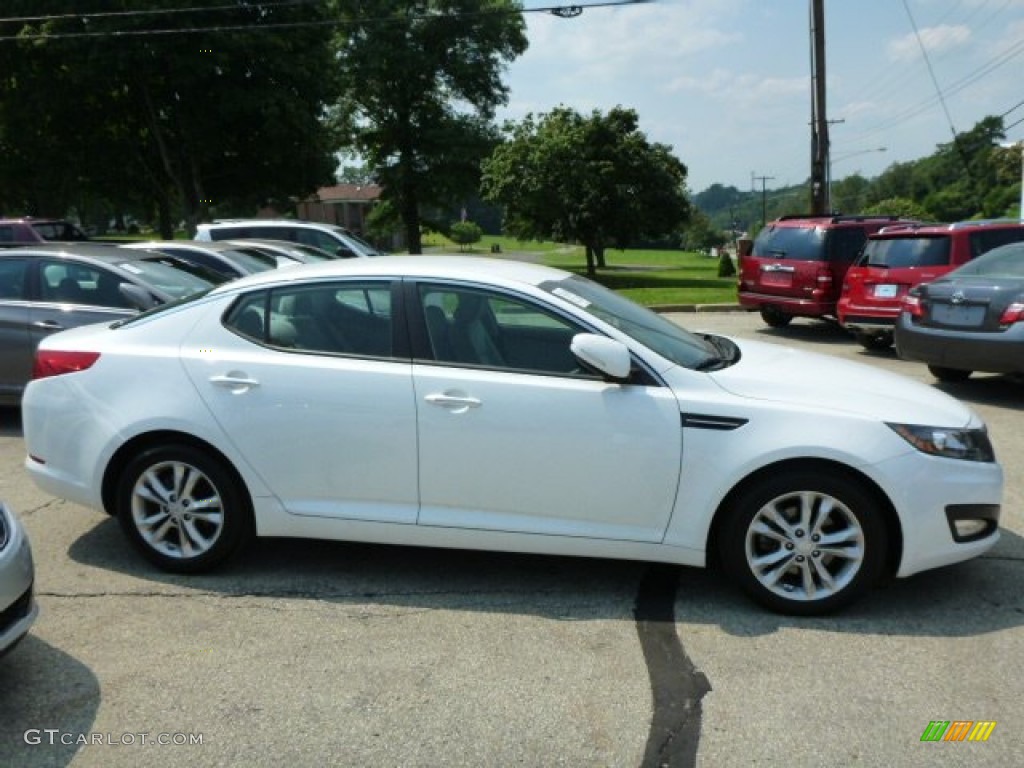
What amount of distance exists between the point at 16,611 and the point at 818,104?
20316mm

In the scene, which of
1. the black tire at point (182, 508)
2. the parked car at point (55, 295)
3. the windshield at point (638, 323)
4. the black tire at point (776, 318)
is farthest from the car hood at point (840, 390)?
the black tire at point (776, 318)

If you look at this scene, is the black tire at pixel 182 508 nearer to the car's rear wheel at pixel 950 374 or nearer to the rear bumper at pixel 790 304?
the car's rear wheel at pixel 950 374

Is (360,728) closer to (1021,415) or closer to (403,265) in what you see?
(403,265)

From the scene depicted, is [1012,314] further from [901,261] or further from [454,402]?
[454,402]

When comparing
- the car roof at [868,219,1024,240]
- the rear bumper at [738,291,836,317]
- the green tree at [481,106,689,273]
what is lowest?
the rear bumper at [738,291,836,317]

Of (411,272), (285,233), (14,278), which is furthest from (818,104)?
(411,272)

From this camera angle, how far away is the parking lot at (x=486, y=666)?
10.1 feet

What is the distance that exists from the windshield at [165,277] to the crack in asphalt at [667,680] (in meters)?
5.15

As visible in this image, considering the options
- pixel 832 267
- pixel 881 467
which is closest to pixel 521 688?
pixel 881 467

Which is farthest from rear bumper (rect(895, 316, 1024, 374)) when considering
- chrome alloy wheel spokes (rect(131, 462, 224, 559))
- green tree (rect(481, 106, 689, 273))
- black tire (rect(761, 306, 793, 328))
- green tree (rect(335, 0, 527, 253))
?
green tree (rect(335, 0, 527, 253))

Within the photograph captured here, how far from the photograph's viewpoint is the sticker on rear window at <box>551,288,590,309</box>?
434 cm

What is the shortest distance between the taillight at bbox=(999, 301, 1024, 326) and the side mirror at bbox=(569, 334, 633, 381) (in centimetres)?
555

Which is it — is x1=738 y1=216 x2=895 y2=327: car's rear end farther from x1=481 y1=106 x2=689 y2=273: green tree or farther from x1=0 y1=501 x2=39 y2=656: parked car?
x1=481 y1=106 x2=689 y2=273: green tree

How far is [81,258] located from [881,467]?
22.0 feet
